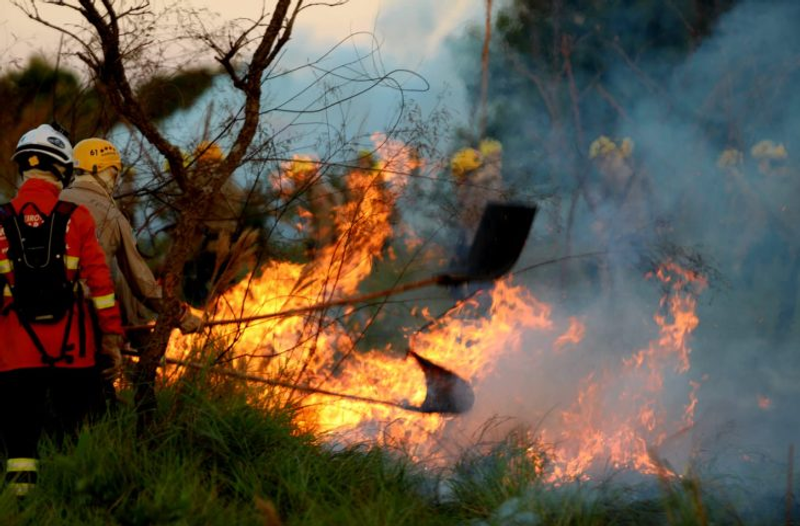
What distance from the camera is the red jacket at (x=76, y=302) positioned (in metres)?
5.11

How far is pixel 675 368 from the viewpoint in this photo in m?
7.91

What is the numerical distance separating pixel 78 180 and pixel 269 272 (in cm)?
133

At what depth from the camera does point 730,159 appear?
35.1ft

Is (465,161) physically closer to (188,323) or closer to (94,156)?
(94,156)

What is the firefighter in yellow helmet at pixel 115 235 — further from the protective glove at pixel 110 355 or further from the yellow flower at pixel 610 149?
the yellow flower at pixel 610 149

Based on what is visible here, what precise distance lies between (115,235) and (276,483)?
180 cm

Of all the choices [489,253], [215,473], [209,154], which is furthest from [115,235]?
[489,253]

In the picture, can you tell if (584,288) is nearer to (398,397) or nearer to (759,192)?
(759,192)

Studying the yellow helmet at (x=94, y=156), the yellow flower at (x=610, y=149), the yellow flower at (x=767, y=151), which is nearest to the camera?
the yellow helmet at (x=94, y=156)

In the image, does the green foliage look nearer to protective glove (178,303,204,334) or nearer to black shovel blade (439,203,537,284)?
protective glove (178,303,204,334)

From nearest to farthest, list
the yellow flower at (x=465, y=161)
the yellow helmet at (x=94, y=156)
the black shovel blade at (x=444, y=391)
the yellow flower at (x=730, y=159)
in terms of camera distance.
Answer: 1. the yellow helmet at (x=94, y=156)
2. the black shovel blade at (x=444, y=391)
3. the yellow flower at (x=465, y=161)
4. the yellow flower at (x=730, y=159)

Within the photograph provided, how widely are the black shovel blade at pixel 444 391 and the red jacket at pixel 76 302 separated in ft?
7.14

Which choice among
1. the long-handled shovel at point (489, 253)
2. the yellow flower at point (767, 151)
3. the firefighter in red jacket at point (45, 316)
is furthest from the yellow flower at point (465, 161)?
the firefighter in red jacket at point (45, 316)

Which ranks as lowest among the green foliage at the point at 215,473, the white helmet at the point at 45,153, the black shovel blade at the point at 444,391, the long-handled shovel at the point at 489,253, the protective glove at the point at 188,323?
the black shovel blade at the point at 444,391
